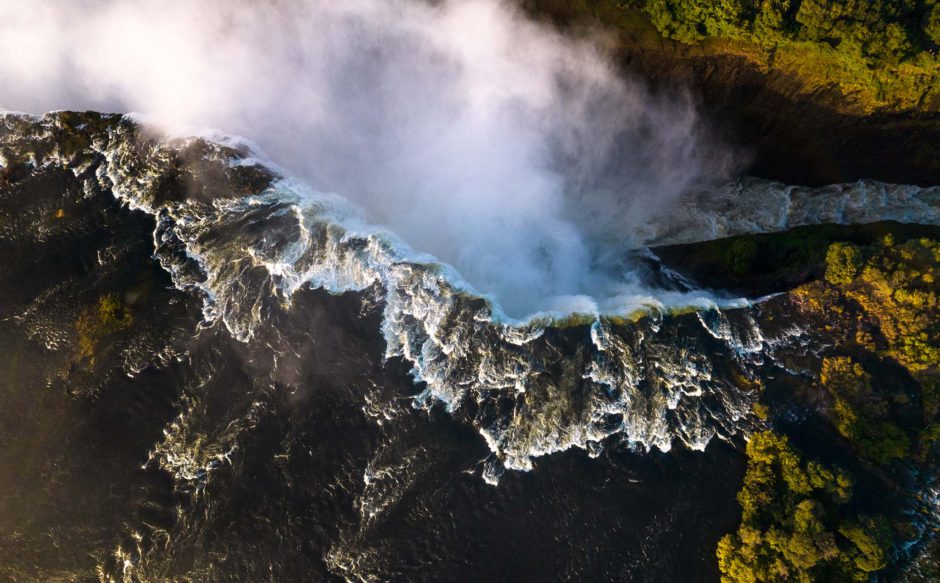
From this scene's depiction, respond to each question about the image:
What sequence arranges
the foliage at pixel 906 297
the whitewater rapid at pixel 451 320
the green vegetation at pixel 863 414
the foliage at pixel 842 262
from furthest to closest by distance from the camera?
the foliage at pixel 842 262 → the foliage at pixel 906 297 → the whitewater rapid at pixel 451 320 → the green vegetation at pixel 863 414

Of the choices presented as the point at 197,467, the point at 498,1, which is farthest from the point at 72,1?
the point at 197,467

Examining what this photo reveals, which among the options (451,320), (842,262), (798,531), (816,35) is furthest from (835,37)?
(451,320)

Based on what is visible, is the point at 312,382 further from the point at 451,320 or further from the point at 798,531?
the point at 798,531

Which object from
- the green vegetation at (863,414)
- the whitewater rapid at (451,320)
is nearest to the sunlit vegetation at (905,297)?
the green vegetation at (863,414)

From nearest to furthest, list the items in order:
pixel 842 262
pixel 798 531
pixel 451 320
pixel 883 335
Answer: pixel 798 531 < pixel 883 335 < pixel 451 320 < pixel 842 262

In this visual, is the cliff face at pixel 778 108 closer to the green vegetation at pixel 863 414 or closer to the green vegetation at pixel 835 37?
the green vegetation at pixel 835 37

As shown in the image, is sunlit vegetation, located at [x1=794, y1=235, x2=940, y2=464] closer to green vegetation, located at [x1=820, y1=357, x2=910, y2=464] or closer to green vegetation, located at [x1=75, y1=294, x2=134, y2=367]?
green vegetation, located at [x1=820, y1=357, x2=910, y2=464]
